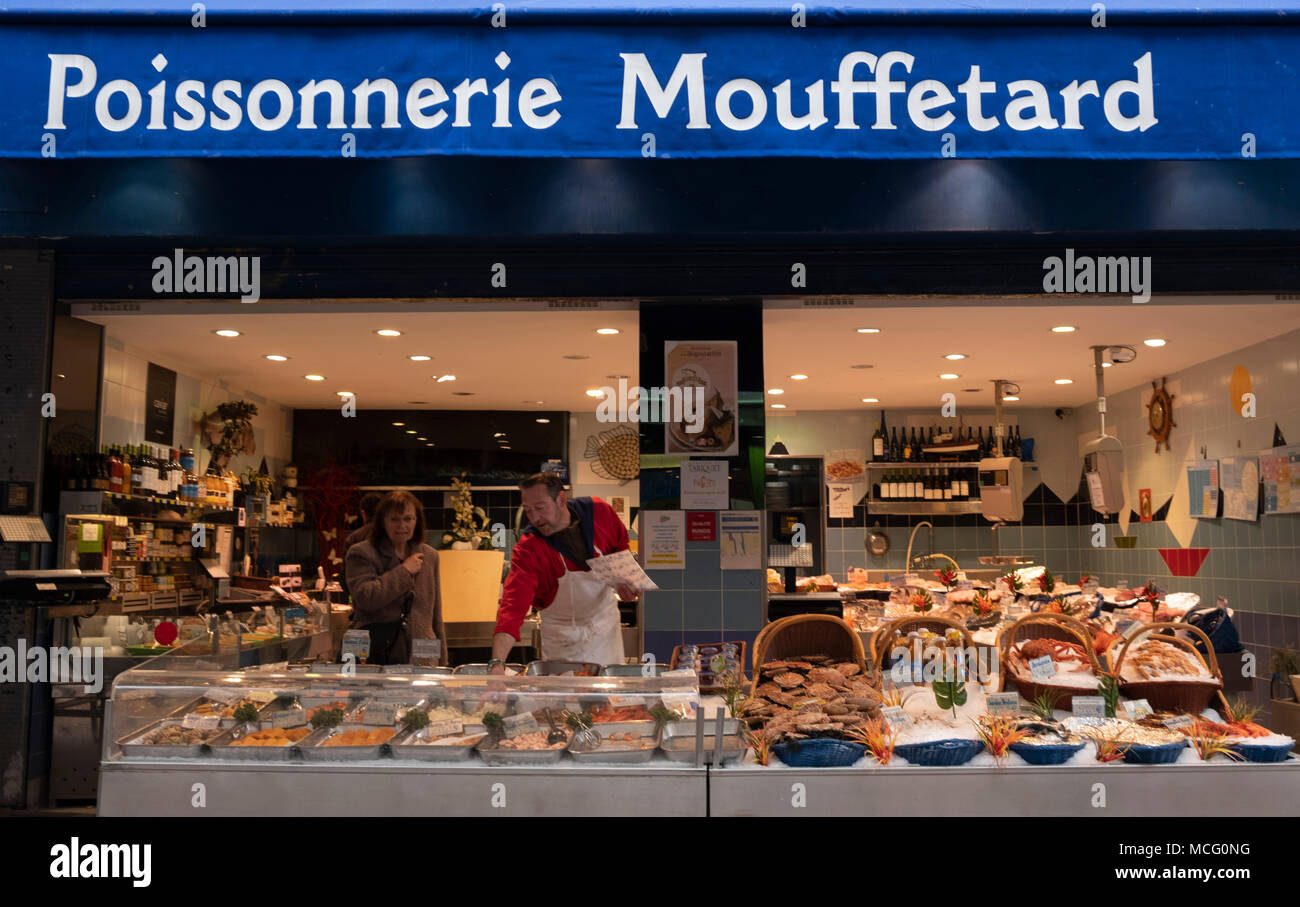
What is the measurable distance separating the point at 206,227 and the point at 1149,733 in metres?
4.69

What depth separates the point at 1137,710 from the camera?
Result: 3828 mm

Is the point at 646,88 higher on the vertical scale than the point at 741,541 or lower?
higher

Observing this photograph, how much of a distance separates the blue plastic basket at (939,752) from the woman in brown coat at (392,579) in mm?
3030

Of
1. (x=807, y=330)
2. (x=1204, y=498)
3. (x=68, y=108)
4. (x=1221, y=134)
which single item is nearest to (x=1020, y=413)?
(x=1204, y=498)

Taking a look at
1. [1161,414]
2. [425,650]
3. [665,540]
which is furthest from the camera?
[1161,414]

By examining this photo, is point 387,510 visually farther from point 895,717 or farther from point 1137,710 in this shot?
point 1137,710

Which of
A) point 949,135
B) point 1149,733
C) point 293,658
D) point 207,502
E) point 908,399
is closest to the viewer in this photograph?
point 1149,733

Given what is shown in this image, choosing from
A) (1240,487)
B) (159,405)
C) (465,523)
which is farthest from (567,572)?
(1240,487)

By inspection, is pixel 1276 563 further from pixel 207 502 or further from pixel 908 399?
pixel 207 502

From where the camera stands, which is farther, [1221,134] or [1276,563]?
[1276,563]

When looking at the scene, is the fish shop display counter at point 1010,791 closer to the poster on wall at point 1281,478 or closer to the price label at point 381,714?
the price label at point 381,714

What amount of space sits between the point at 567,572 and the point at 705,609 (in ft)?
3.36

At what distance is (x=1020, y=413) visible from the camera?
1167 centimetres

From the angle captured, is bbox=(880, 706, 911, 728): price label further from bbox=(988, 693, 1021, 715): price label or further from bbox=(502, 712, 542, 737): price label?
bbox=(502, 712, 542, 737): price label
